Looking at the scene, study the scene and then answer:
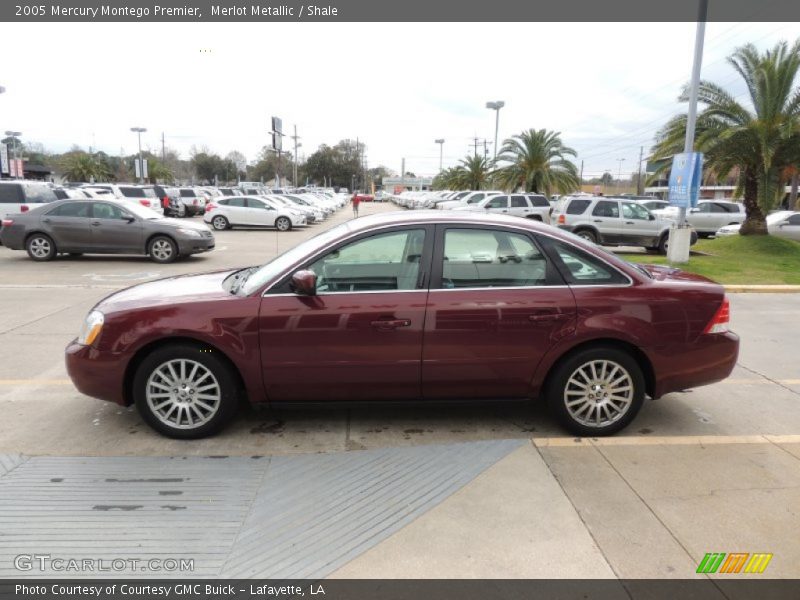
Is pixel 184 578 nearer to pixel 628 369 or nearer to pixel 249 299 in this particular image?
pixel 249 299

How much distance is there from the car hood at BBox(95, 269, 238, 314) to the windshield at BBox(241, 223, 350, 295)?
20cm

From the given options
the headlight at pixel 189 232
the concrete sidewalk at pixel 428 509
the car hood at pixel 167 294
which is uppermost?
the car hood at pixel 167 294

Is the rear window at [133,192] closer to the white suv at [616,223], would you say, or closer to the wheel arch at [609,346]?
the white suv at [616,223]

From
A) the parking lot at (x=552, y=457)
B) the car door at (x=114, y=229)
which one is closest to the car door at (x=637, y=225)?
the parking lot at (x=552, y=457)

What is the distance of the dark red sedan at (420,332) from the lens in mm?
3865

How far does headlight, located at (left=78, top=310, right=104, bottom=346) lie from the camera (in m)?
3.95

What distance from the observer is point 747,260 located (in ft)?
46.1

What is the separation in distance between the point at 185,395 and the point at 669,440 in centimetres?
354

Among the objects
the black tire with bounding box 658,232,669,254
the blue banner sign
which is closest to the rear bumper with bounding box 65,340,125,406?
the blue banner sign

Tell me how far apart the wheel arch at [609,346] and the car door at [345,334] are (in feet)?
3.18

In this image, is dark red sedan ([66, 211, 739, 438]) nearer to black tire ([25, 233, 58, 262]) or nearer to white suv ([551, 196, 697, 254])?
black tire ([25, 233, 58, 262])
